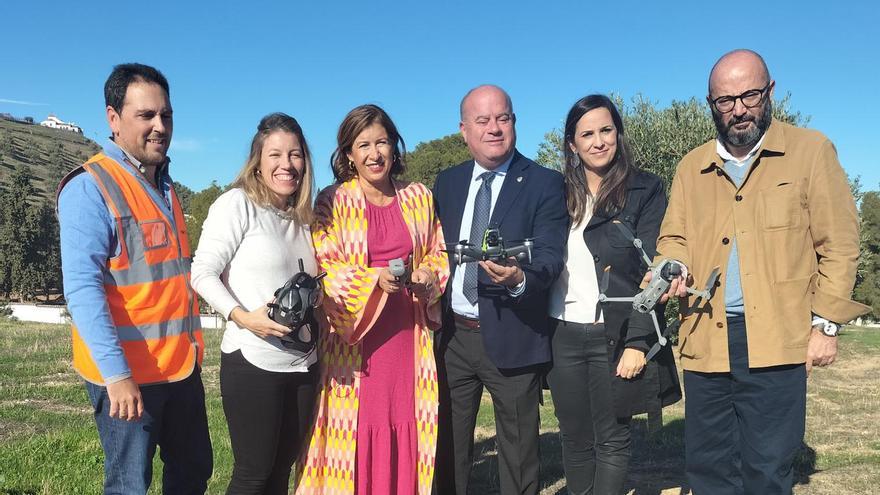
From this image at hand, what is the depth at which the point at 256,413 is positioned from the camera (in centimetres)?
365

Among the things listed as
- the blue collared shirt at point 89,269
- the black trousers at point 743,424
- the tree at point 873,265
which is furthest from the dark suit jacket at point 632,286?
the tree at point 873,265

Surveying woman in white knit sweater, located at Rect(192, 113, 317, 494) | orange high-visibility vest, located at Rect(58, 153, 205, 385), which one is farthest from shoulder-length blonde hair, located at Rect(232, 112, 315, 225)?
orange high-visibility vest, located at Rect(58, 153, 205, 385)

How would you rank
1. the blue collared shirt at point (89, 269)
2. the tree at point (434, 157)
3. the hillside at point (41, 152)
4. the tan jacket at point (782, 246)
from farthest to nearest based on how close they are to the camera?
1. the hillside at point (41, 152)
2. the tree at point (434, 157)
3. the tan jacket at point (782, 246)
4. the blue collared shirt at point (89, 269)

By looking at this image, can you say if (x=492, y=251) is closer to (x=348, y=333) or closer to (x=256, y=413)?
(x=348, y=333)

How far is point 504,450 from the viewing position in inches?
169

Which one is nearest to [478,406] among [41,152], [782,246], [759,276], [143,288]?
[759,276]

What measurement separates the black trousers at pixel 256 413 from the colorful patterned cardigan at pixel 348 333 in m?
0.29

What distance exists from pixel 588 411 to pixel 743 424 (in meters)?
0.96

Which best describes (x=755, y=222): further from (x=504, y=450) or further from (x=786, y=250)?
(x=504, y=450)

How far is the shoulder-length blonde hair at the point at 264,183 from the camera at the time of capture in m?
3.83

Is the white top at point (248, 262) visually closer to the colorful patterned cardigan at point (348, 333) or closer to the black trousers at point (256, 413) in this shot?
the black trousers at point (256, 413)

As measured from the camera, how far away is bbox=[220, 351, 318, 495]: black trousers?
12.0ft

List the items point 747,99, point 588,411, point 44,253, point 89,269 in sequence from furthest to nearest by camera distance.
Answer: point 44,253 → point 588,411 → point 747,99 → point 89,269

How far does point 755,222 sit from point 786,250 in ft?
0.71
